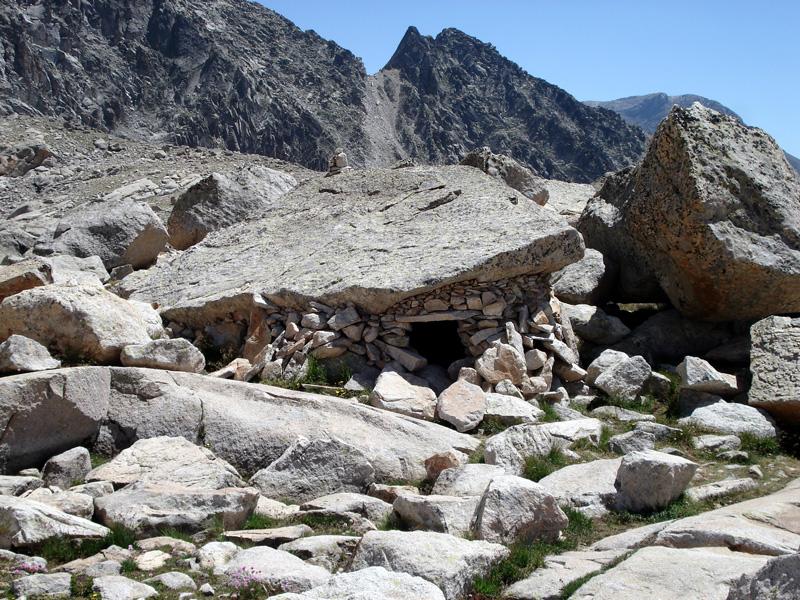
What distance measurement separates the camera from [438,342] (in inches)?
523

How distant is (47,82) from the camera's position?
11212 centimetres

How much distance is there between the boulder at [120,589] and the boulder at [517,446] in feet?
13.7

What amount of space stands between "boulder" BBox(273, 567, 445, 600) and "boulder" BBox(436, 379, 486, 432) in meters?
5.14

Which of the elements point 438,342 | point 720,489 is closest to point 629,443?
point 720,489

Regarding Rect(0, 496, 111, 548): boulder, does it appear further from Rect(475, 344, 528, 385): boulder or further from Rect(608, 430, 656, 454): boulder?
Rect(475, 344, 528, 385): boulder

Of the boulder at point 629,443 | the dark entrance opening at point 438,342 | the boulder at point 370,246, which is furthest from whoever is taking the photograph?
the dark entrance opening at point 438,342

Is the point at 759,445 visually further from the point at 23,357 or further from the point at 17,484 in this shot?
the point at 23,357

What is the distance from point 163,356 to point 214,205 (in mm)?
9549

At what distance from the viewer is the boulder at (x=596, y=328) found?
1388 cm

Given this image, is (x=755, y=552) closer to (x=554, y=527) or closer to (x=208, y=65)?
(x=554, y=527)

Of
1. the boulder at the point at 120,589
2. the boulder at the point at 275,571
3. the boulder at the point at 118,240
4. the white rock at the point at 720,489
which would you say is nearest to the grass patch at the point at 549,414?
the white rock at the point at 720,489

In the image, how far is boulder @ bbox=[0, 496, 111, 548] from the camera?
6.28 meters

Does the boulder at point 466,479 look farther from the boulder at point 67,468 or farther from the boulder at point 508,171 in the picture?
the boulder at point 508,171

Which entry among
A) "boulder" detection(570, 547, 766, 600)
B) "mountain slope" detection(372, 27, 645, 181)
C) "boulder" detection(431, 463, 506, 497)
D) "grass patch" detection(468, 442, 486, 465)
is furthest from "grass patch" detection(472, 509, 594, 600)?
"mountain slope" detection(372, 27, 645, 181)
